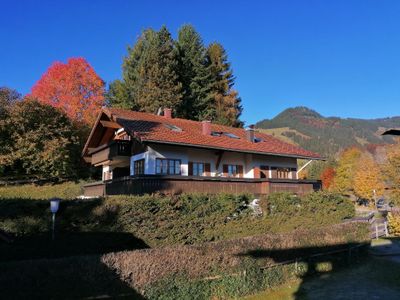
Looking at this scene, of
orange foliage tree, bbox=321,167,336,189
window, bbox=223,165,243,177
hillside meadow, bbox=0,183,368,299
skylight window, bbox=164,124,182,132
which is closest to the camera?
A: hillside meadow, bbox=0,183,368,299

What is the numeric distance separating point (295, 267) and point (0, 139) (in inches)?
1125

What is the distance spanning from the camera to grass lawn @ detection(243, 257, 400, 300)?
39.2ft

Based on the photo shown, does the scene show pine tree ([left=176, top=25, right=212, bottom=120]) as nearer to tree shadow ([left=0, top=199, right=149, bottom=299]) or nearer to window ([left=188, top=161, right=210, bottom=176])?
window ([left=188, top=161, right=210, bottom=176])

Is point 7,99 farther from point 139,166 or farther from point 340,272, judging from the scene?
point 340,272

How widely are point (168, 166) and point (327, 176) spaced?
2715 inches

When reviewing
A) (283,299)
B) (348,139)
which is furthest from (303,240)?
(348,139)

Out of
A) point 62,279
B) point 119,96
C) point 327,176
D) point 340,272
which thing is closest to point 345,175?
point 327,176

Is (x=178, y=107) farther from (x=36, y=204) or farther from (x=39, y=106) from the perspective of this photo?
(x=36, y=204)

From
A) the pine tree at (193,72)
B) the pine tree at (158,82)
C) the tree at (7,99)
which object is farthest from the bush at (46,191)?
the pine tree at (193,72)

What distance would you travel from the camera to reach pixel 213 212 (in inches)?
696

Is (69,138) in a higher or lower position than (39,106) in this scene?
lower

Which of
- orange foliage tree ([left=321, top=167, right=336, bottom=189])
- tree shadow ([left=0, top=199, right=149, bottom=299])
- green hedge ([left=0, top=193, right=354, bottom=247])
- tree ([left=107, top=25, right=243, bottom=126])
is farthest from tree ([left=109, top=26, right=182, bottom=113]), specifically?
orange foliage tree ([left=321, top=167, right=336, bottom=189])

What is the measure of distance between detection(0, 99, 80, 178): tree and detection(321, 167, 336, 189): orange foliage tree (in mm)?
62269

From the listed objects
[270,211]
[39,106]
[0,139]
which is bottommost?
[270,211]
